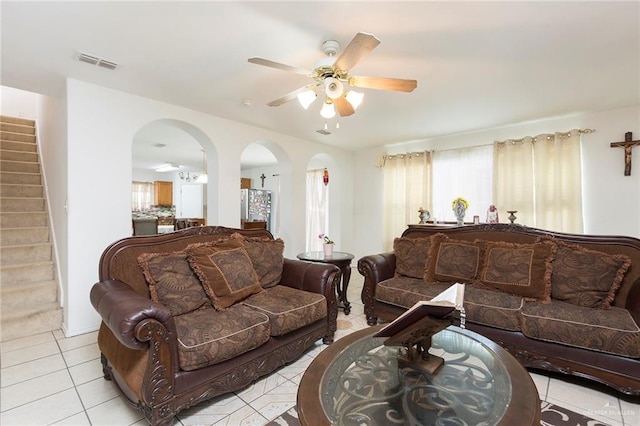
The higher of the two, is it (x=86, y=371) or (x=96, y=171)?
(x=96, y=171)

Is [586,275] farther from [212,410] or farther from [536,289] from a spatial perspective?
[212,410]

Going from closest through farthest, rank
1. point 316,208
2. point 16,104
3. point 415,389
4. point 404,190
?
point 415,389
point 16,104
point 404,190
point 316,208

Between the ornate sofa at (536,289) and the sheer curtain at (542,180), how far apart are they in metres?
1.52

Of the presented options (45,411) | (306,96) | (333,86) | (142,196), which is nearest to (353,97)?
(333,86)

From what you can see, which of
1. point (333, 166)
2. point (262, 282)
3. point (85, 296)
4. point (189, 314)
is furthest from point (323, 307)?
point (333, 166)

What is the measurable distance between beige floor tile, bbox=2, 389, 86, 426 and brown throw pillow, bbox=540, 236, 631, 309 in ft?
11.4

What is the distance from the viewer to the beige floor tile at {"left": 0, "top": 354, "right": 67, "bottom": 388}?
2049 mm

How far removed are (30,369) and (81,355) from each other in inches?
11.7

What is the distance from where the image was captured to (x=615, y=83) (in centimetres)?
279

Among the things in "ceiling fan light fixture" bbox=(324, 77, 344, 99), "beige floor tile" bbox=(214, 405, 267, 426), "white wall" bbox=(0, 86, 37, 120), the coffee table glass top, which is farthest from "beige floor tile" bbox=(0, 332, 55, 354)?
"white wall" bbox=(0, 86, 37, 120)

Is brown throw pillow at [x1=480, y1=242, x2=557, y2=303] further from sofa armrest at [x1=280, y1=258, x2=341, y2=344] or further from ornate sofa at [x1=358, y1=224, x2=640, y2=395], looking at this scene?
sofa armrest at [x1=280, y1=258, x2=341, y2=344]

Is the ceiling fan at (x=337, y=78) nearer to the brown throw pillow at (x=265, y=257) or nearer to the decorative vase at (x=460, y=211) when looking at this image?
the brown throw pillow at (x=265, y=257)

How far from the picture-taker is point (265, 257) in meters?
2.71

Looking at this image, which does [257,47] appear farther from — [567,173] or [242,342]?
[567,173]
